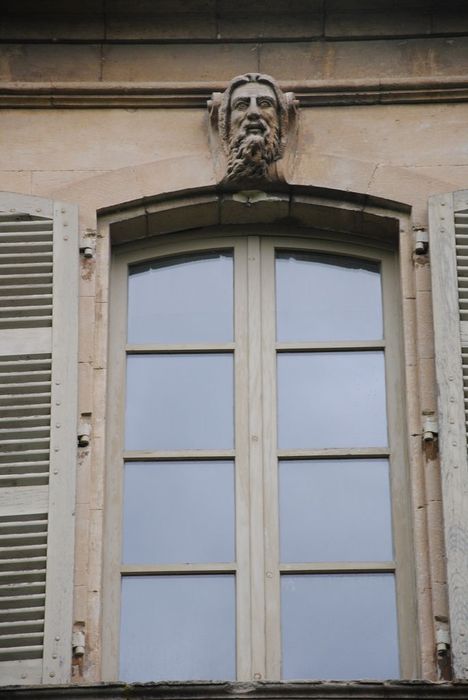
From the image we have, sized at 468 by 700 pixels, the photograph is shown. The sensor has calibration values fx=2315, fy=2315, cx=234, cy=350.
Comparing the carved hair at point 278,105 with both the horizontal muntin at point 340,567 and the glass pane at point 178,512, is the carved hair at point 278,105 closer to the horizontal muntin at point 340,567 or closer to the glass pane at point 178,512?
the glass pane at point 178,512

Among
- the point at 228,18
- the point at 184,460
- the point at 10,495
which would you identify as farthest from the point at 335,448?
the point at 228,18

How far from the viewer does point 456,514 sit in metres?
9.24

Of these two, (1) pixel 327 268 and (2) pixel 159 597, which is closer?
(2) pixel 159 597

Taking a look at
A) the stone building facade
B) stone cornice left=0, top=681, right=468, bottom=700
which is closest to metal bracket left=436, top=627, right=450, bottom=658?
the stone building facade

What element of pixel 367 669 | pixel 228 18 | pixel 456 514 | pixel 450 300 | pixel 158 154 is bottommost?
pixel 367 669

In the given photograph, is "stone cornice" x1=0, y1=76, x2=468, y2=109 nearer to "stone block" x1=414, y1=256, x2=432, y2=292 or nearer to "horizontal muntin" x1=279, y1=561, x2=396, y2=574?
"stone block" x1=414, y1=256, x2=432, y2=292

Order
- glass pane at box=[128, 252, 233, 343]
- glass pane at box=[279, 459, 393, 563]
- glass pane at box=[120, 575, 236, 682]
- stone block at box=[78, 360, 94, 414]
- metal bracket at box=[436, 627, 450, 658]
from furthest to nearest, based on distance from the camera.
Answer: glass pane at box=[128, 252, 233, 343], stone block at box=[78, 360, 94, 414], glass pane at box=[279, 459, 393, 563], glass pane at box=[120, 575, 236, 682], metal bracket at box=[436, 627, 450, 658]

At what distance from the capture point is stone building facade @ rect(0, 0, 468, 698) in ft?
30.5

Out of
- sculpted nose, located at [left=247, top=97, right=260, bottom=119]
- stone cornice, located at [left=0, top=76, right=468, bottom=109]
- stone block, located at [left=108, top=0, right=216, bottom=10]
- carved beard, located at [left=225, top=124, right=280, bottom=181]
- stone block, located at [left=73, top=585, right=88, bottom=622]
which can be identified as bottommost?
stone block, located at [left=73, top=585, right=88, bottom=622]

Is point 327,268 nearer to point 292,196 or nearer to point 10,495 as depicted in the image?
point 292,196

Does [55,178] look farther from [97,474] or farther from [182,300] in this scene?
[97,474]

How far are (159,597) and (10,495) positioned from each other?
74 cm

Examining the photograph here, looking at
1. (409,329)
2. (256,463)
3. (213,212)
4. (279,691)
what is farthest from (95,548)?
(213,212)

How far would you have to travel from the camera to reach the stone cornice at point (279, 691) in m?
8.62
